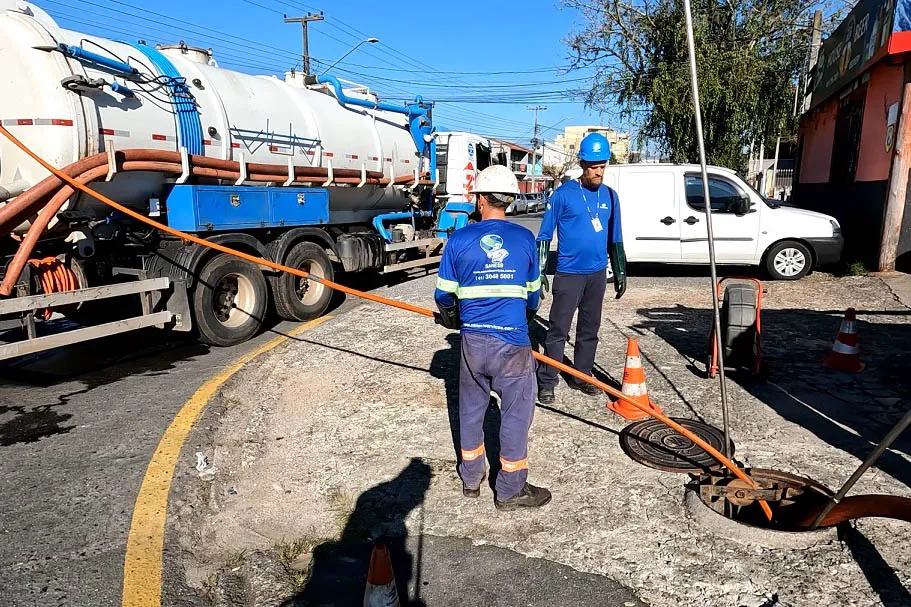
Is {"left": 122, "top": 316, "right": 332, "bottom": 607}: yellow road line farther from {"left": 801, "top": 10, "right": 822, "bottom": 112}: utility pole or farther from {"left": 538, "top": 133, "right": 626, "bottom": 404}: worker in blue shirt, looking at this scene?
{"left": 801, "top": 10, "right": 822, "bottom": 112}: utility pole

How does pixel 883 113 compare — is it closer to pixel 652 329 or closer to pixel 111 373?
pixel 652 329

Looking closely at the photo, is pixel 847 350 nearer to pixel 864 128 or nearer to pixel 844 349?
pixel 844 349

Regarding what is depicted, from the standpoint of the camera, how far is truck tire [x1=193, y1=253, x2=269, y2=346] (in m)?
6.78

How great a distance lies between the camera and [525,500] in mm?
3467

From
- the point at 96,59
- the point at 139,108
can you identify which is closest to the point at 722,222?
the point at 139,108

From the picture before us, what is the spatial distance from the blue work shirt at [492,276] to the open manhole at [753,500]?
4.25 ft

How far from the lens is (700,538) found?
3.13 meters

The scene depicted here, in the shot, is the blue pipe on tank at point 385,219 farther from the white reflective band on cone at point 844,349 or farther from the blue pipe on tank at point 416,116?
the white reflective band on cone at point 844,349

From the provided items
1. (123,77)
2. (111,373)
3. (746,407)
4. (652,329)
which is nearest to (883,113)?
(652,329)

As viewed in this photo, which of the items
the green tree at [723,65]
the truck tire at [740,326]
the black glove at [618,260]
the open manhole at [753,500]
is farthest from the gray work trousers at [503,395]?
the green tree at [723,65]

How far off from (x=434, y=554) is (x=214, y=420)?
2.46 metres

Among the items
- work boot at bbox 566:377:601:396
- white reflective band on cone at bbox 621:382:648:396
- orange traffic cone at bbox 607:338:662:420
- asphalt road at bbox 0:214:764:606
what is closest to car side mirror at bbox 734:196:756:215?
work boot at bbox 566:377:601:396

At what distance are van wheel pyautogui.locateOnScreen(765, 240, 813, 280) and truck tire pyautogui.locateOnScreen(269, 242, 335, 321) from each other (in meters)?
7.22

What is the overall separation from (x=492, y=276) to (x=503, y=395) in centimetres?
66
